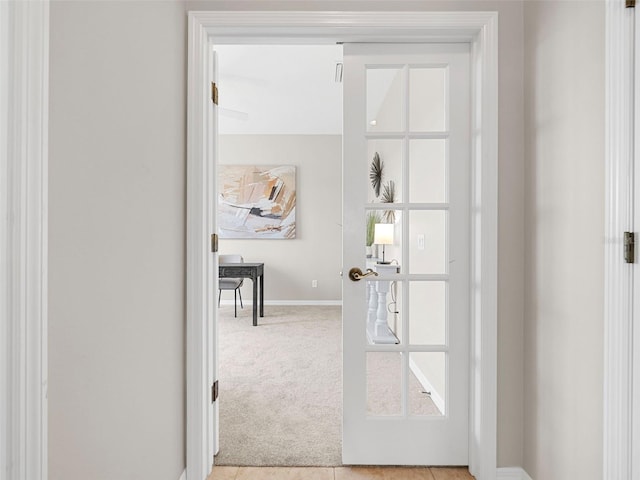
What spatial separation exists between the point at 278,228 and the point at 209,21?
4.66 meters

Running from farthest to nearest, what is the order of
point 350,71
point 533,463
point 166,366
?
point 350,71 → point 533,463 → point 166,366

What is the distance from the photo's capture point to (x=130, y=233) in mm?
1228

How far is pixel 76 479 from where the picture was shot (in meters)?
0.96

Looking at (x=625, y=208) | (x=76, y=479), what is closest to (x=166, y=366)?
(x=76, y=479)

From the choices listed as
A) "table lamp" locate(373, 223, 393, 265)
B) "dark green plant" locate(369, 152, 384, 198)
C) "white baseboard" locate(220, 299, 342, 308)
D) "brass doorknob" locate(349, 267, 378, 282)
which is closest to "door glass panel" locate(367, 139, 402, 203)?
"dark green plant" locate(369, 152, 384, 198)

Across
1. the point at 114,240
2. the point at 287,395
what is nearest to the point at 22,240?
the point at 114,240

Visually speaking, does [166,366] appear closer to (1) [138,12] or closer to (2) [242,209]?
(1) [138,12]

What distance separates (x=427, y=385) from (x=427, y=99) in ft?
4.69

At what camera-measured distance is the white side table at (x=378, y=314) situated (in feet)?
6.37

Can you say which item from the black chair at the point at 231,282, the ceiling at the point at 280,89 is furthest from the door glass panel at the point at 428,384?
the black chair at the point at 231,282

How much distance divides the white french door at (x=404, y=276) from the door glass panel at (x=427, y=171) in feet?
0.04

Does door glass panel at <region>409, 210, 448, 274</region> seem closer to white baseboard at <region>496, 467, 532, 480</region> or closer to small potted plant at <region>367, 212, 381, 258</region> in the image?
small potted plant at <region>367, 212, 381, 258</region>

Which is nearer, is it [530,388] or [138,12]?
[138,12]

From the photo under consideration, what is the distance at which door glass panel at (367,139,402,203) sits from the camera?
76.2 inches
